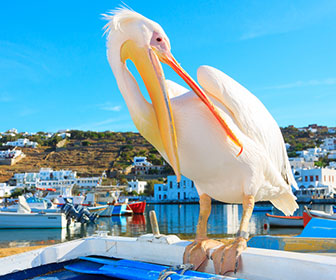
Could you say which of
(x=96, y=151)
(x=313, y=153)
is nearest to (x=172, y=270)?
(x=313, y=153)

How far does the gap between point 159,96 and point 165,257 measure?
1.28m

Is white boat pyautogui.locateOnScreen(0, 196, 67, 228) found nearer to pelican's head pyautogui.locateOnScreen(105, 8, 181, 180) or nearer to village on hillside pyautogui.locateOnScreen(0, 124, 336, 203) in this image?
village on hillside pyautogui.locateOnScreen(0, 124, 336, 203)

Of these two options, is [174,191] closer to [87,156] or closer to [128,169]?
[128,169]

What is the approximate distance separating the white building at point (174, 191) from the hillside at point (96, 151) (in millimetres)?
16917

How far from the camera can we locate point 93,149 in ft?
292

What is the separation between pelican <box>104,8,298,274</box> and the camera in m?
2.48

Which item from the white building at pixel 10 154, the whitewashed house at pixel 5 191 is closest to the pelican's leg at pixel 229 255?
the whitewashed house at pixel 5 191

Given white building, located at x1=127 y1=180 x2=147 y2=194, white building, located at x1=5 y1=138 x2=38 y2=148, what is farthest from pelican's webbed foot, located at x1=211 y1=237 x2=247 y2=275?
white building, located at x1=5 y1=138 x2=38 y2=148

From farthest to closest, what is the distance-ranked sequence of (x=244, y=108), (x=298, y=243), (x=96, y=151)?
(x=96, y=151) → (x=298, y=243) → (x=244, y=108)

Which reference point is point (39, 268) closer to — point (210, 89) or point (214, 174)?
point (214, 174)

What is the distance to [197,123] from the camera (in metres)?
2.58

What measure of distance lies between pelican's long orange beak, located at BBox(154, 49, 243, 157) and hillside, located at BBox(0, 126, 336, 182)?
68581 mm

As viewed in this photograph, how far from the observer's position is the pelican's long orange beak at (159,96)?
244 centimetres

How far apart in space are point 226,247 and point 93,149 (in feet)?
290
